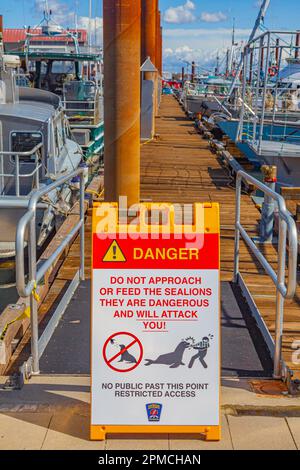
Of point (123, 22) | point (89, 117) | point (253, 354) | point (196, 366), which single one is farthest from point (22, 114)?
point (89, 117)

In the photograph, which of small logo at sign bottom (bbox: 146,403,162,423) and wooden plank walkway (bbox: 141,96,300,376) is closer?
small logo at sign bottom (bbox: 146,403,162,423)

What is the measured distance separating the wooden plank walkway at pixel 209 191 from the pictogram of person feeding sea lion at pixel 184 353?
1.07 meters

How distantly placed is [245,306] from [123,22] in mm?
2998

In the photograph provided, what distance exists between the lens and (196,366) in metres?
3.39

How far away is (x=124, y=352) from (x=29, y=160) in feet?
26.7

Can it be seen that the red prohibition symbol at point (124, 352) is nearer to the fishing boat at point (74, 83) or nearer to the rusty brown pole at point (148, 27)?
the fishing boat at point (74, 83)

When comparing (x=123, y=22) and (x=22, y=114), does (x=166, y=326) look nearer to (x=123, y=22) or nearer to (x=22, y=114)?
(x=123, y=22)

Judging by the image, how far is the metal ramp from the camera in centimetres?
428

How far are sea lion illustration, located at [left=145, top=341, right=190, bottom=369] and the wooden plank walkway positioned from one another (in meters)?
1.16

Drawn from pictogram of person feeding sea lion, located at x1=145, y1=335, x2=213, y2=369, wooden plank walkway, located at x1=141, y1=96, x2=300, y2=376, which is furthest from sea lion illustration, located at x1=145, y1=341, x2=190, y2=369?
wooden plank walkway, located at x1=141, y1=96, x2=300, y2=376

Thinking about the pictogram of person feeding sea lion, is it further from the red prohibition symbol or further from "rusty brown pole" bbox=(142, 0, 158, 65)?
"rusty brown pole" bbox=(142, 0, 158, 65)

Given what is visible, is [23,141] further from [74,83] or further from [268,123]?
[74,83]

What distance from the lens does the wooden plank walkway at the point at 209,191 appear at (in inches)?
215

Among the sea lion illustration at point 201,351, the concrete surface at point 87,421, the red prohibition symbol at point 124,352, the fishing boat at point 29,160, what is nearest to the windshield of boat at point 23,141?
the fishing boat at point 29,160
